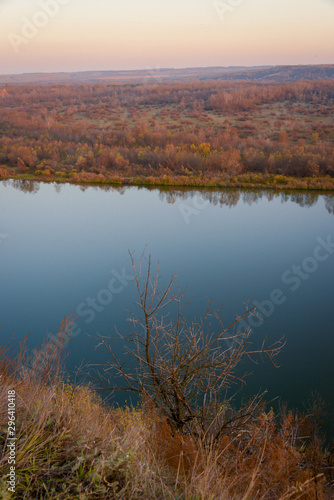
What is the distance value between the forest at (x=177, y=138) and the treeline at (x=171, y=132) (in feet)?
0.26

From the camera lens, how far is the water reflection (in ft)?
57.1

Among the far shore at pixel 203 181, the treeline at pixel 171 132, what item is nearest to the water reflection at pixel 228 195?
A: the far shore at pixel 203 181

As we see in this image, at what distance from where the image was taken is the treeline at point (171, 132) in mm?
21734

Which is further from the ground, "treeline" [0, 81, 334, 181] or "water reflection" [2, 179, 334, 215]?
"treeline" [0, 81, 334, 181]

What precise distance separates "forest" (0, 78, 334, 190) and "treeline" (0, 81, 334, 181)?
0.08 metres

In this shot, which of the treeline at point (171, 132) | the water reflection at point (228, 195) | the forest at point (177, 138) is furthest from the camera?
the treeline at point (171, 132)

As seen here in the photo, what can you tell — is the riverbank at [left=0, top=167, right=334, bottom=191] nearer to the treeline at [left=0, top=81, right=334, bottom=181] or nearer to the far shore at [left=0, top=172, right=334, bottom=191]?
the far shore at [left=0, top=172, right=334, bottom=191]

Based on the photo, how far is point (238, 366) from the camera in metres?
7.01

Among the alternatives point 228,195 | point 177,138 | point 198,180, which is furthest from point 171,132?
point 228,195

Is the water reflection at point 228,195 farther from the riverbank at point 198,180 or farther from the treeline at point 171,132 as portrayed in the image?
the treeline at point 171,132

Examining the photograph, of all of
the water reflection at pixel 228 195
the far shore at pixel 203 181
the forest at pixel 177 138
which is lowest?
the water reflection at pixel 228 195

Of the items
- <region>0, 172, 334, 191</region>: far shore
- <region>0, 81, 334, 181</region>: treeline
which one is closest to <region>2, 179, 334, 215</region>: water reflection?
<region>0, 172, 334, 191</region>: far shore

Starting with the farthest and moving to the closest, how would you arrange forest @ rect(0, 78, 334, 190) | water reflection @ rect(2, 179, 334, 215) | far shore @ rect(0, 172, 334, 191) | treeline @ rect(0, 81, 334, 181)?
1. treeline @ rect(0, 81, 334, 181)
2. forest @ rect(0, 78, 334, 190)
3. far shore @ rect(0, 172, 334, 191)
4. water reflection @ rect(2, 179, 334, 215)

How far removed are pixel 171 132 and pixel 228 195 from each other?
12188 millimetres
